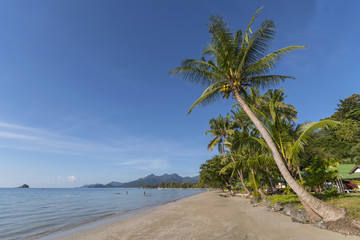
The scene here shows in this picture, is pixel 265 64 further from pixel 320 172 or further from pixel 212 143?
pixel 212 143

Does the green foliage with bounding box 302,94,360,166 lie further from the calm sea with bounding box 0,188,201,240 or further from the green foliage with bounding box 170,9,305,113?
the calm sea with bounding box 0,188,201,240

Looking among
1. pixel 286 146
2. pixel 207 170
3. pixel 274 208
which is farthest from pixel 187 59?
pixel 207 170

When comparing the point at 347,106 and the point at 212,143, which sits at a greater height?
the point at 347,106

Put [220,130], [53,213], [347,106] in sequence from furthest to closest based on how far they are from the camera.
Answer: [347,106]
[220,130]
[53,213]

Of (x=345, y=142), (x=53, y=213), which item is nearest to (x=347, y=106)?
(x=345, y=142)

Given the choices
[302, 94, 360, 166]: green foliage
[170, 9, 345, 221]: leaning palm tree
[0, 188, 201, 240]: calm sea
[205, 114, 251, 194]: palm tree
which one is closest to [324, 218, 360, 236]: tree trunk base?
[170, 9, 345, 221]: leaning palm tree

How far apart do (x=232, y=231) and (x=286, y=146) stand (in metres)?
→ 4.80

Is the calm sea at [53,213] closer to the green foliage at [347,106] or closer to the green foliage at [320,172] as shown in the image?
the green foliage at [320,172]

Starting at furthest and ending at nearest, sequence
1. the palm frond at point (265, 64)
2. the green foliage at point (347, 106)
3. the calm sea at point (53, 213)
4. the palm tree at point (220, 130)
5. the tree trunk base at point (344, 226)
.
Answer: the green foliage at point (347, 106) → the palm tree at point (220, 130) → the calm sea at point (53, 213) → the palm frond at point (265, 64) → the tree trunk base at point (344, 226)

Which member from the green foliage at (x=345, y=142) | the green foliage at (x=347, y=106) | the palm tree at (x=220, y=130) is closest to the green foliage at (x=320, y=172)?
the palm tree at (x=220, y=130)

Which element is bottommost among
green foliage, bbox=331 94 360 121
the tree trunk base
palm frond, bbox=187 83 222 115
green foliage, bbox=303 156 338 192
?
the tree trunk base

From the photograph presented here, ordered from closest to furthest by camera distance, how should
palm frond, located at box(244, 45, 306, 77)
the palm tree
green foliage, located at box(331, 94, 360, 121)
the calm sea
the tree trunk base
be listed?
the tree trunk base
palm frond, located at box(244, 45, 306, 77)
the calm sea
the palm tree
green foliage, located at box(331, 94, 360, 121)

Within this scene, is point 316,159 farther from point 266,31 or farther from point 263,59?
point 266,31

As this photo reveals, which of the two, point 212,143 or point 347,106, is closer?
point 212,143
